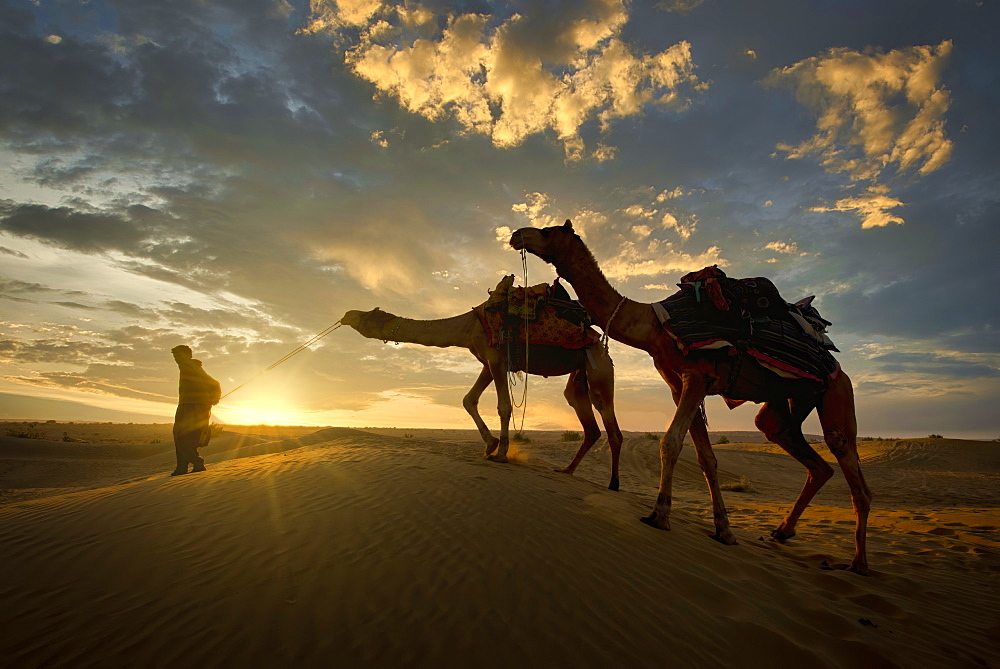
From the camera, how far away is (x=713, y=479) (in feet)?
17.5

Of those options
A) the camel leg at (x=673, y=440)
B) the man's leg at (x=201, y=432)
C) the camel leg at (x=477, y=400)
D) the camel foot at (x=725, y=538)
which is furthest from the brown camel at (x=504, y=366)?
the man's leg at (x=201, y=432)

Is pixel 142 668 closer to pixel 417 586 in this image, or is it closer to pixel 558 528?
pixel 417 586

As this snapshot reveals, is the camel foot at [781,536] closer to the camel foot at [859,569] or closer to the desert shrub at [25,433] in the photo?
the camel foot at [859,569]

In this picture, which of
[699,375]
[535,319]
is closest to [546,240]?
[699,375]

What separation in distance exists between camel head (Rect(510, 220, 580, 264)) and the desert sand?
2811mm

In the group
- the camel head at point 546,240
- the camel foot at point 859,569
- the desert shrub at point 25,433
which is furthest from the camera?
the desert shrub at point 25,433

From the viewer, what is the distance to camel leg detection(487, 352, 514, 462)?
8414 millimetres

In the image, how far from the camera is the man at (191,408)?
10125 mm

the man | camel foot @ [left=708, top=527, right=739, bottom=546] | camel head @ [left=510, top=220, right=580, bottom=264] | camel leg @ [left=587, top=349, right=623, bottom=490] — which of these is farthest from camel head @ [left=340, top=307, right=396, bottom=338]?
camel foot @ [left=708, top=527, right=739, bottom=546]

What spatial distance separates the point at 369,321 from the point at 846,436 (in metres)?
8.44

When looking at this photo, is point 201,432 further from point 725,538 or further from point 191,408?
point 725,538

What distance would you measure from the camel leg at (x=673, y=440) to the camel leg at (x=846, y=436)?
1606mm

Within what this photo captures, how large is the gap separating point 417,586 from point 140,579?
180 cm

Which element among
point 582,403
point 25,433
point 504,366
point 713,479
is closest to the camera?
point 713,479
